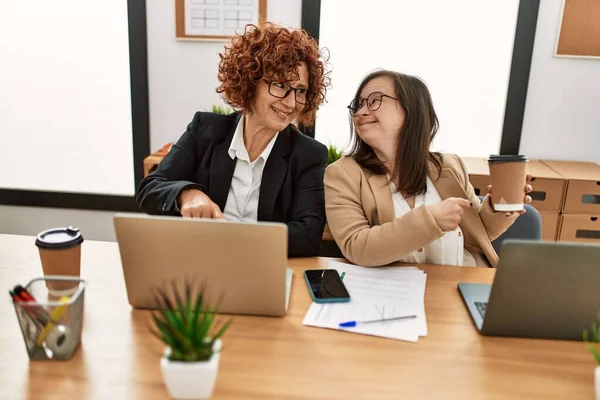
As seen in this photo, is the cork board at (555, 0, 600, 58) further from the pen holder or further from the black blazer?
the pen holder

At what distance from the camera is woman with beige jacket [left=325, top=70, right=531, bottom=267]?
150 cm

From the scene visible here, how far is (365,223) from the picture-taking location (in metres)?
1.44

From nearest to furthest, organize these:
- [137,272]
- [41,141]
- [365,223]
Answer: [137,272] → [365,223] → [41,141]

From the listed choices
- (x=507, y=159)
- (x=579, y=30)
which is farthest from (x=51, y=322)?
(x=579, y=30)

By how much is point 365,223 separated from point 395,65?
1.82m

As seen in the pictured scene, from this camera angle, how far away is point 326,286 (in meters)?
1.22

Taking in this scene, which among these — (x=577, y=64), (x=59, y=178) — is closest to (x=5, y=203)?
(x=59, y=178)

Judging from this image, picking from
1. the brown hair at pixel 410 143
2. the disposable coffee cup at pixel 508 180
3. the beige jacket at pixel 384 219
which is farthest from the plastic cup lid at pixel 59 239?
the disposable coffee cup at pixel 508 180

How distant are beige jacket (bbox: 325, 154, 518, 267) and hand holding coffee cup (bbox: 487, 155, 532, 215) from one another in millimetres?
166

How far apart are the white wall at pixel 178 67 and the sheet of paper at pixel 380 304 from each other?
193 centimetres

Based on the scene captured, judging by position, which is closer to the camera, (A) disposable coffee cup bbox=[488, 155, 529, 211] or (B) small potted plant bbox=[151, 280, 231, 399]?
(B) small potted plant bbox=[151, 280, 231, 399]

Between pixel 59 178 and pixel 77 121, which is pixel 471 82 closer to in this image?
pixel 77 121

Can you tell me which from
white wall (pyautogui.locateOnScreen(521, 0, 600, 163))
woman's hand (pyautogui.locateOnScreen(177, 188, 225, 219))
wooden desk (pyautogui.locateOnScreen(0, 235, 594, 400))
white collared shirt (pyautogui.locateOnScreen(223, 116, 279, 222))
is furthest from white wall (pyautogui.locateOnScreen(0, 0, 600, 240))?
wooden desk (pyautogui.locateOnScreen(0, 235, 594, 400))

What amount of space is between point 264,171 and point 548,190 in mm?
1640
